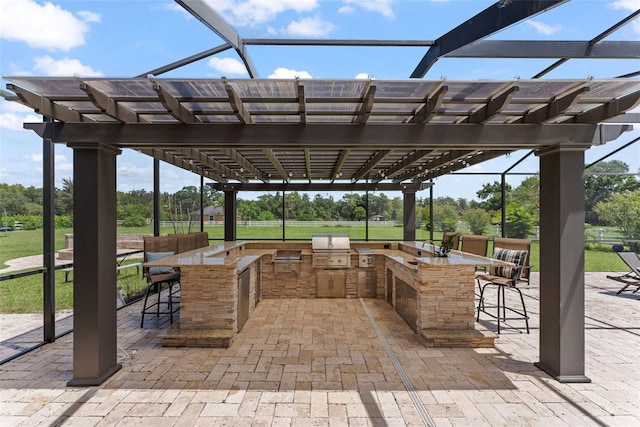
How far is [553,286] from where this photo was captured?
3.25 meters

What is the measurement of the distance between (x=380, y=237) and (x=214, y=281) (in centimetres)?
556

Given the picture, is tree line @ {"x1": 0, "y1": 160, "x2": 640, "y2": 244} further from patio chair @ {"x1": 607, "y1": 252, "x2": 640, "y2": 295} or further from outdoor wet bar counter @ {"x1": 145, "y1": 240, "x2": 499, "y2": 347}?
outdoor wet bar counter @ {"x1": 145, "y1": 240, "x2": 499, "y2": 347}

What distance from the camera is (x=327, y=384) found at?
301 cm

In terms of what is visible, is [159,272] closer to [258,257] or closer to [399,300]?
[258,257]

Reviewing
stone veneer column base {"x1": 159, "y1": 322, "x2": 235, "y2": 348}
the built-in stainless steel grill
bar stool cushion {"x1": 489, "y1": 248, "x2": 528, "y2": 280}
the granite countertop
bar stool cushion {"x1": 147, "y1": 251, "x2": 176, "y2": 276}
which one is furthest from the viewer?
the built-in stainless steel grill

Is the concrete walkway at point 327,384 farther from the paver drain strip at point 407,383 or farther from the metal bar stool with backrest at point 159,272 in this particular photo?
the metal bar stool with backrest at point 159,272

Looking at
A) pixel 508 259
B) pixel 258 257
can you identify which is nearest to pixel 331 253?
pixel 258 257

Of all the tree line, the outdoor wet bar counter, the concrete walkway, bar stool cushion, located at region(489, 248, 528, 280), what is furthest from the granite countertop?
the tree line

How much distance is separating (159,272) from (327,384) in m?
3.14

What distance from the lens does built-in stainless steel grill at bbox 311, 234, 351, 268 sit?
6461 millimetres

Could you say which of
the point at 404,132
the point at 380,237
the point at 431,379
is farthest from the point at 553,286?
the point at 380,237

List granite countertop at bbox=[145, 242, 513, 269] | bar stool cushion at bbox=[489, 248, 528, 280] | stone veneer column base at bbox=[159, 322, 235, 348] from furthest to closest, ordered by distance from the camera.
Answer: bar stool cushion at bbox=[489, 248, 528, 280]
granite countertop at bbox=[145, 242, 513, 269]
stone veneer column base at bbox=[159, 322, 235, 348]

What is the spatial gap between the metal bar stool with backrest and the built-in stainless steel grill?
8.22ft

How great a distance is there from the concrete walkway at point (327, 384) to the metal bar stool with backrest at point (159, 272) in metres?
0.49
